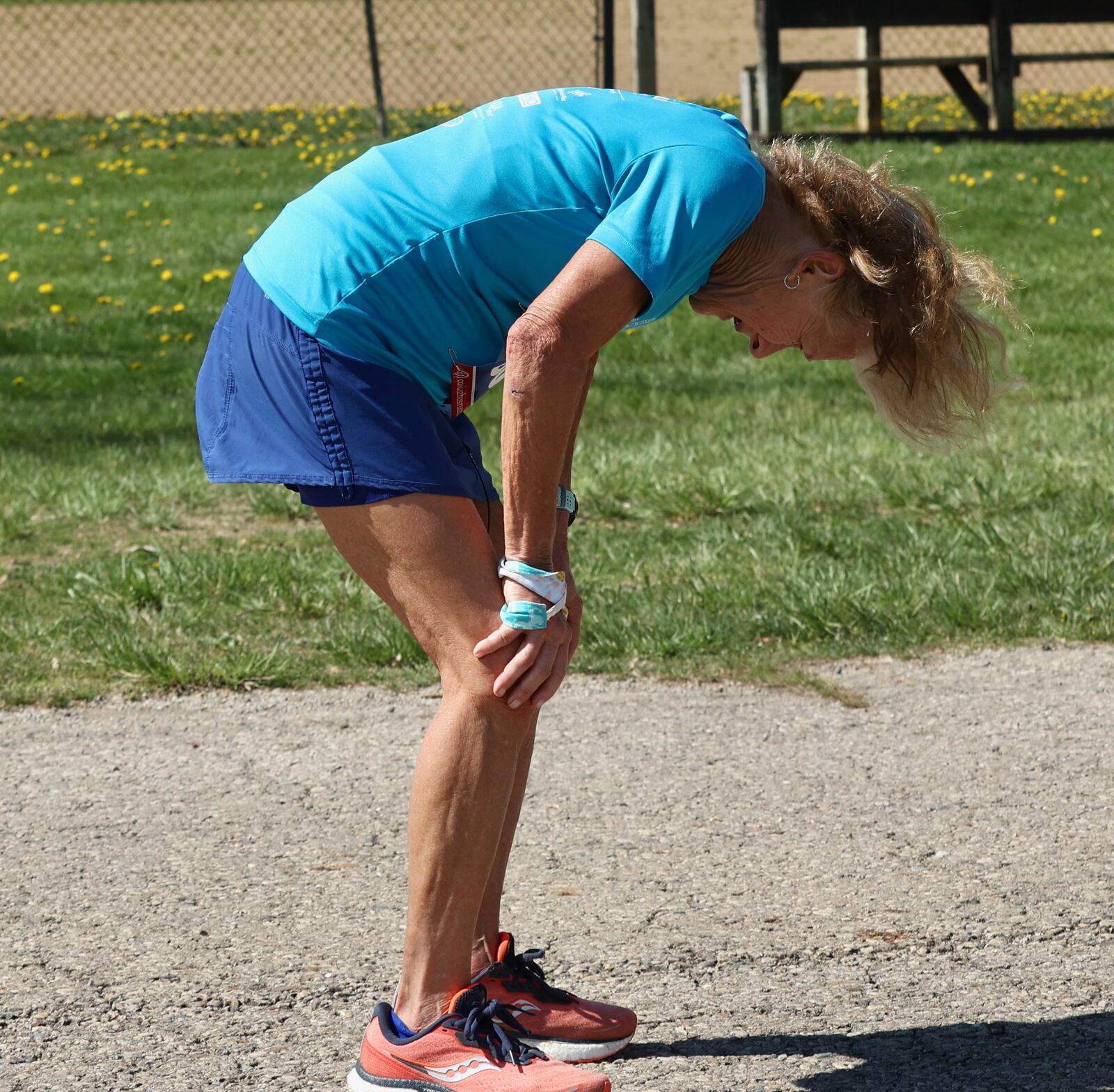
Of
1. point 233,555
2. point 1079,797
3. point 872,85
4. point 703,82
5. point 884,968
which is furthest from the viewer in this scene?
point 703,82

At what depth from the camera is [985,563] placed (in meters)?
5.20

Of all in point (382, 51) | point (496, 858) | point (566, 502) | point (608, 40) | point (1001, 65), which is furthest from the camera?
point (382, 51)

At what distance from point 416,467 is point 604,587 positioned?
2850 mm

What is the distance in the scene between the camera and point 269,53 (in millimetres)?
27094

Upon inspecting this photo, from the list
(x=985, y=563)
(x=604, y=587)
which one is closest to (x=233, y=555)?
(x=604, y=587)

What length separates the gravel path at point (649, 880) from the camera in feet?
8.54

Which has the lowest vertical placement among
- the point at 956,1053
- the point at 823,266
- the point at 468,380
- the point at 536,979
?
the point at 956,1053

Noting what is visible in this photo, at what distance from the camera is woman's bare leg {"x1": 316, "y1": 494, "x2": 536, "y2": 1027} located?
2334 mm

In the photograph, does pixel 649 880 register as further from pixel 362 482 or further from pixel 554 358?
pixel 554 358

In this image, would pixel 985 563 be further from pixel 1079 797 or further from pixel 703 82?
pixel 703 82

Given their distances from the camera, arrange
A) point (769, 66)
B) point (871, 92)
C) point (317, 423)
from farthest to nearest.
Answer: point (871, 92)
point (769, 66)
point (317, 423)

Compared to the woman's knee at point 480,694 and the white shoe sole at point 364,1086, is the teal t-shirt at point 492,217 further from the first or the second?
the white shoe sole at point 364,1086

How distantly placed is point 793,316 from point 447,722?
816 millimetres

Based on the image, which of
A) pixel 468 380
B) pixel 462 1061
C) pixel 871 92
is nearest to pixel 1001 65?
pixel 871 92
